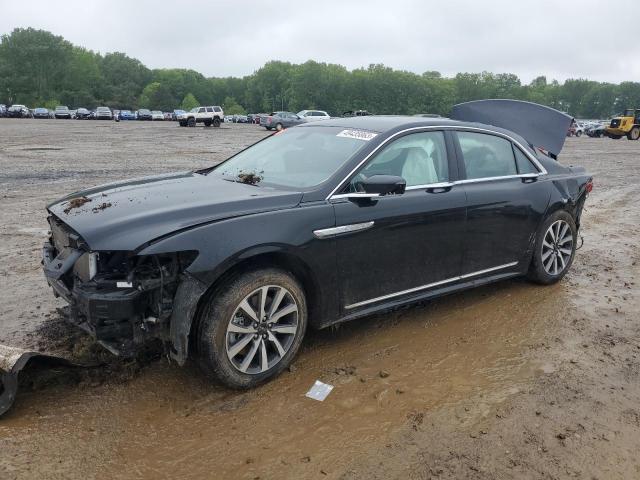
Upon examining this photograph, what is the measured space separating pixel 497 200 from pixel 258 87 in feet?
496

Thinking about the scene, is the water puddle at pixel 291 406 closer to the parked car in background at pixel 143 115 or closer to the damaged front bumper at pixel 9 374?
the damaged front bumper at pixel 9 374

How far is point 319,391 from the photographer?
3568 mm

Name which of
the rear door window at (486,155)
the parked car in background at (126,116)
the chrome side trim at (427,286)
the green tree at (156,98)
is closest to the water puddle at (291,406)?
the chrome side trim at (427,286)

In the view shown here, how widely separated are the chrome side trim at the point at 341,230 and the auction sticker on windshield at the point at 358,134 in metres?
0.74

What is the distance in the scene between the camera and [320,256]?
12.1 feet

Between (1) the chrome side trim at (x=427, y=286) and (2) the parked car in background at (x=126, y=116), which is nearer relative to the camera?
(1) the chrome side trim at (x=427, y=286)

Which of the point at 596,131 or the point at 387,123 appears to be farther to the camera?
the point at 596,131

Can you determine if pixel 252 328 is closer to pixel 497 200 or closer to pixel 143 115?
pixel 497 200

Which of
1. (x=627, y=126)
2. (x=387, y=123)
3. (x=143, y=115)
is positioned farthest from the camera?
(x=143, y=115)

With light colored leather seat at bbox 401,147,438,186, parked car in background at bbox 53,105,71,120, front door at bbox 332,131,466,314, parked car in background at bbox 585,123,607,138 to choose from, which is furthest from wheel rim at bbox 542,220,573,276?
parked car in background at bbox 53,105,71,120

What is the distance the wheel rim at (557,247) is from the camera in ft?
17.9

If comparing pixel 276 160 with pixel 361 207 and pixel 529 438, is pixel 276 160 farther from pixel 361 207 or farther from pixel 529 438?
pixel 529 438

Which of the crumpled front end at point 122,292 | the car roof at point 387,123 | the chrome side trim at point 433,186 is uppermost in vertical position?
the car roof at point 387,123

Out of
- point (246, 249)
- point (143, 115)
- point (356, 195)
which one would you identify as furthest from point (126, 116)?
point (246, 249)
